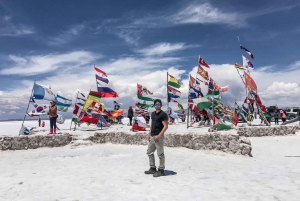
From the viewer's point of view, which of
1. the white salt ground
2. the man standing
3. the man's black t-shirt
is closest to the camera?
the white salt ground

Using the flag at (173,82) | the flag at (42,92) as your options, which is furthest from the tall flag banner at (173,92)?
the flag at (42,92)

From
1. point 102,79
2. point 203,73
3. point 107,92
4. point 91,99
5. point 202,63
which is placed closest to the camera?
point 91,99

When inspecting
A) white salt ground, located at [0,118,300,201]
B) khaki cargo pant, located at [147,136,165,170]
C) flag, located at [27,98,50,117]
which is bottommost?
white salt ground, located at [0,118,300,201]

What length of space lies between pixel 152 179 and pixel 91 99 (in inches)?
494

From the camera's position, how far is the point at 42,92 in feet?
49.6

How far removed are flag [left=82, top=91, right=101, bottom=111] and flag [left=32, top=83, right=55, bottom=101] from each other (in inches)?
115

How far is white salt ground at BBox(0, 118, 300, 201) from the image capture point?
16.8 feet

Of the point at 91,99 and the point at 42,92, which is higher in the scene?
the point at 42,92

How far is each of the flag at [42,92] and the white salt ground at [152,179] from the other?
21.5 ft

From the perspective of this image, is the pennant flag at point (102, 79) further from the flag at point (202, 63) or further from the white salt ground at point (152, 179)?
the white salt ground at point (152, 179)

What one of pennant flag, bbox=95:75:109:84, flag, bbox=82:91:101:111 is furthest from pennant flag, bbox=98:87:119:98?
flag, bbox=82:91:101:111

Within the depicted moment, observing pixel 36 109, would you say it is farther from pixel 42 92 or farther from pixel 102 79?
pixel 102 79

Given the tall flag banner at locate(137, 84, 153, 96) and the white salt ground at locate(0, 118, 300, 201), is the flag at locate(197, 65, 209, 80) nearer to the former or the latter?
the tall flag banner at locate(137, 84, 153, 96)

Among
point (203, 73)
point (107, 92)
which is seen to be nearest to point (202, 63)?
point (203, 73)
